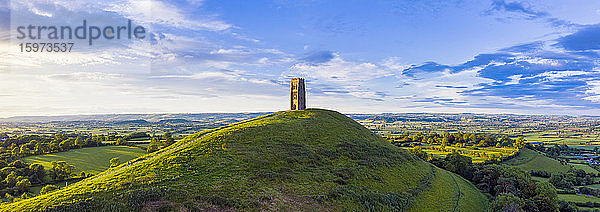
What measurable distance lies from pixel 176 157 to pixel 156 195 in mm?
8341

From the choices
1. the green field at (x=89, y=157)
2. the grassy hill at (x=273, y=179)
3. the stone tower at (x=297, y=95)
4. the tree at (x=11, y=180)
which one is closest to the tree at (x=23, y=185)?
the tree at (x=11, y=180)

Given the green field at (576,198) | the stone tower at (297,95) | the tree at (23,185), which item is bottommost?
the green field at (576,198)

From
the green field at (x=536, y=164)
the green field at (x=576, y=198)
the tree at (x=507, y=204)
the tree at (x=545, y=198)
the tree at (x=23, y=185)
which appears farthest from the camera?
the green field at (x=536, y=164)

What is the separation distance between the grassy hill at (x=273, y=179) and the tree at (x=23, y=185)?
33.4 m

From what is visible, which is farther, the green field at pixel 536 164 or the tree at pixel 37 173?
the green field at pixel 536 164

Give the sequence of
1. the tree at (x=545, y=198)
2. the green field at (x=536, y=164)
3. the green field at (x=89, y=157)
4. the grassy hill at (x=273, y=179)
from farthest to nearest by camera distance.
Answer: the green field at (x=536, y=164) < the green field at (x=89, y=157) < the tree at (x=545, y=198) < the grassy hill at (x=273, y=179)

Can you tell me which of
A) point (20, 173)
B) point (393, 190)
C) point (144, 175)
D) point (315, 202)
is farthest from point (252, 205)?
point (20, 173)

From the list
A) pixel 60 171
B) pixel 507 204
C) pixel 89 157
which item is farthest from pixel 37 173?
pixel 507 204

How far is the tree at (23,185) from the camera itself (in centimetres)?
4722

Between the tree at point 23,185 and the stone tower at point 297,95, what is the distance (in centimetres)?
5146

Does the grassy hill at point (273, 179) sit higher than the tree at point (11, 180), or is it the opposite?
the grassy hill at point (273, 179)

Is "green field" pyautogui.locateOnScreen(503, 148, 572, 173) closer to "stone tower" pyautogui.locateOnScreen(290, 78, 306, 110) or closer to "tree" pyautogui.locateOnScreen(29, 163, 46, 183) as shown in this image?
"stone tower" pyautogui.locateOnScreen(290, 78, 306, 110)

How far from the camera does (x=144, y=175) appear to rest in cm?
2434

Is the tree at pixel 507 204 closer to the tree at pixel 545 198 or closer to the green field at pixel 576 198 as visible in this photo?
the tree at pixel 545 198
